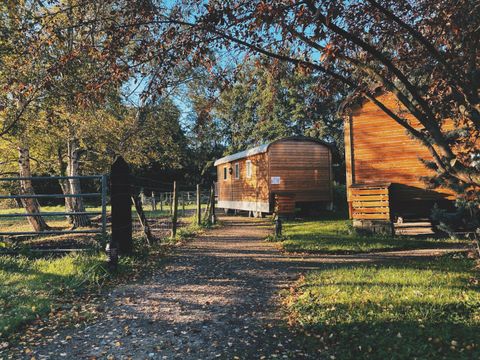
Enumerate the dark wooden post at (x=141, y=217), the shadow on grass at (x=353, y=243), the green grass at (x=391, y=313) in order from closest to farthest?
the green grass at (x=391, y=313) → the dark wooden post at (x=141, y=217) → the shadow on grass at (x=353, y=243)

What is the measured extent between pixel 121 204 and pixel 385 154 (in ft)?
28.2

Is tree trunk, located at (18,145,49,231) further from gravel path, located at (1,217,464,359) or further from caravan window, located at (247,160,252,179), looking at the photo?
caravan window, located at (247,160,252,179)

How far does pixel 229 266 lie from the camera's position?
7242 millimetres

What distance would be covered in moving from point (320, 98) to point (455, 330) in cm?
431

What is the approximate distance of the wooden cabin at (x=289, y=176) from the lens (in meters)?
17.9

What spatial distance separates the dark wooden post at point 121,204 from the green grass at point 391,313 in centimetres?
333

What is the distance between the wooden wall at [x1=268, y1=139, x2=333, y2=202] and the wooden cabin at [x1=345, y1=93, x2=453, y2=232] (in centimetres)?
532

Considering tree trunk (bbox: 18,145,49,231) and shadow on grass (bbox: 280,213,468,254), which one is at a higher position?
tree trunk (bbox: 18,145,49,231)

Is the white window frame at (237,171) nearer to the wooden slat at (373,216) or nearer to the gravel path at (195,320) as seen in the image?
the wooden slat at (373,216)

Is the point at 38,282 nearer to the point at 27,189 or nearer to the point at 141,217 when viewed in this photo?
the point at 141,217

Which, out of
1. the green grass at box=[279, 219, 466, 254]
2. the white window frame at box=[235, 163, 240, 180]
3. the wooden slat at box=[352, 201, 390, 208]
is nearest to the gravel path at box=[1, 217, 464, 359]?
the green grass at box=[279, 219, 466, 254]

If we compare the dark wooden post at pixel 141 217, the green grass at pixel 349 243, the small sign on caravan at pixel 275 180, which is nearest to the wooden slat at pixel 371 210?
the green grass at pixel 349 243

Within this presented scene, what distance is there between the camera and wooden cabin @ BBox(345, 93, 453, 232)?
11.6m

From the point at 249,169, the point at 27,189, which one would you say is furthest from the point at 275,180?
the point at 27,189
